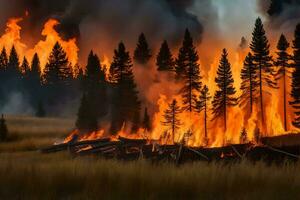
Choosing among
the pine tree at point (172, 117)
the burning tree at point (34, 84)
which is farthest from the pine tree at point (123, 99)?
the burning tree at point (34, 84)

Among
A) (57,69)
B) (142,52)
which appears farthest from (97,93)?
(57,69)

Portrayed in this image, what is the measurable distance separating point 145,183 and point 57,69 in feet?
315

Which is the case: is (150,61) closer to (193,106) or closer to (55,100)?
(193,106)

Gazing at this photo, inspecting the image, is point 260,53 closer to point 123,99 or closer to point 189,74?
point 189,74

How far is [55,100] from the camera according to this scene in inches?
4031

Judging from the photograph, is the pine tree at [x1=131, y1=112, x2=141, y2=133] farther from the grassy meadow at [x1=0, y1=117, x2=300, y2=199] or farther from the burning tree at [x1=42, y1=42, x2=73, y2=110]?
the burning tree at [x1=42, y1=42, x2=73, y2=110]

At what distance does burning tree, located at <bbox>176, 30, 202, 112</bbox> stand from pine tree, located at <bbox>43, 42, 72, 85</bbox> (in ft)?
214

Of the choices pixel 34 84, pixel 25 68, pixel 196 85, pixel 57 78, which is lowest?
pixel 196 85

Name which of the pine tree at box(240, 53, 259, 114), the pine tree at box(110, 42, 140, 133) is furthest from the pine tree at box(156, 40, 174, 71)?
the pine tree at box(240, 53, 259, 114)

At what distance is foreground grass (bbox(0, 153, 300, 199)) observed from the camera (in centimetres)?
1012

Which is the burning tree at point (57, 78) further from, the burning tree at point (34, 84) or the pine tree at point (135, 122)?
the pine tree at point (135, 122)

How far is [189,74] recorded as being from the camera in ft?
138

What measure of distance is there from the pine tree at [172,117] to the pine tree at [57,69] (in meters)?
71.7

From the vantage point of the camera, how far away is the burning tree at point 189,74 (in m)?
41.2
